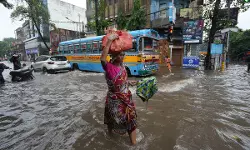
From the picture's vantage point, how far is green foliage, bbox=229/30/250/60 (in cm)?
2419

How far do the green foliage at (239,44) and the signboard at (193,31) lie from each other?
14.1m

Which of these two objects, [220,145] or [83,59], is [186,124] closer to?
[220,145]

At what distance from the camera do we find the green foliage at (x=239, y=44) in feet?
79.4

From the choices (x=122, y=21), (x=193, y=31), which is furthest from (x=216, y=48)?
(x=122, y=21)

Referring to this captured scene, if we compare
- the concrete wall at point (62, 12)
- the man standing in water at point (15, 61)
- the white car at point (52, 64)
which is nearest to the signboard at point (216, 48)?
the white car at point (52, 64)

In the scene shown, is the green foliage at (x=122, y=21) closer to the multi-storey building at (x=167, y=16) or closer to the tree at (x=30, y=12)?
the multi-storey building at (x=167, y=16)

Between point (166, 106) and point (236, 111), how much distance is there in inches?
73.5

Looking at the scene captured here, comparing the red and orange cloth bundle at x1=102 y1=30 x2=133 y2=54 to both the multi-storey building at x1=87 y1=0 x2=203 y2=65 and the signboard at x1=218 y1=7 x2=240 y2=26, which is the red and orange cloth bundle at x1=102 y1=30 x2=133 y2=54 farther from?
the multi-storey building at x1=87 y1=0 x2=203 y2=65

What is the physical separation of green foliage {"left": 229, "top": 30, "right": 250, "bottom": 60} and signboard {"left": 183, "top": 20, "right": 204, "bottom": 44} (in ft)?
46.2

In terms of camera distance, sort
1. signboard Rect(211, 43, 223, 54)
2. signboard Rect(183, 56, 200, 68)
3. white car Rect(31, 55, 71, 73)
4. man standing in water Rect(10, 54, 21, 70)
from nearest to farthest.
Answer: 1. man standing in water Rect(10, 54, 21, 70)
2. white car Rect(31, 55, 71, 73)
3. signboard Rect(211, 43, 223, 54)
4. signboard Rect(183, 56, 200, 68)

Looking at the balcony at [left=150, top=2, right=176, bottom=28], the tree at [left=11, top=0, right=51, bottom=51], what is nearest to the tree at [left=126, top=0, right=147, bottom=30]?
the balcony at [left=150, top=2, right=176, bottom=28]

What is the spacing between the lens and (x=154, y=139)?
9.27 feet

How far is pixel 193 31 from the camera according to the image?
15.8 metres

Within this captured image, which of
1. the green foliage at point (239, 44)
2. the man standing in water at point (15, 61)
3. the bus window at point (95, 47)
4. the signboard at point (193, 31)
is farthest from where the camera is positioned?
the green foliage at point (239, 44)
